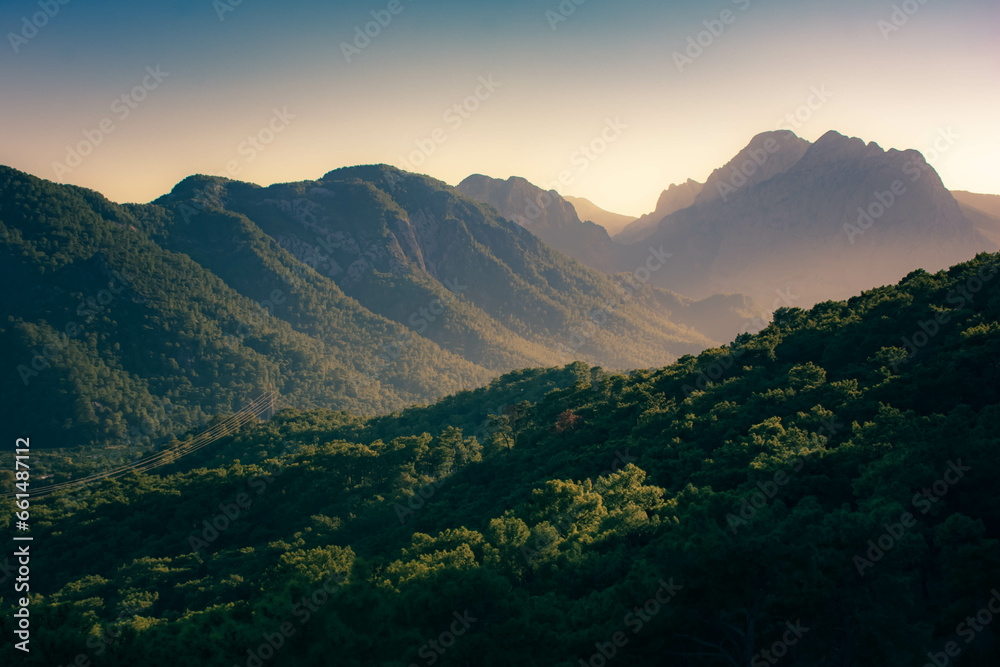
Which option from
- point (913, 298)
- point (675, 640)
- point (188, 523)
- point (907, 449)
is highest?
point (913, 298)

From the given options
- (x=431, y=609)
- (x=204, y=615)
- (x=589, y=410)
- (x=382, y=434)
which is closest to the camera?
(x=431, y=609)

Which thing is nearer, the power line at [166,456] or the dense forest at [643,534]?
the dense forest at [643,534]

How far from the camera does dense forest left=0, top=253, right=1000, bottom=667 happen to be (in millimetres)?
23516

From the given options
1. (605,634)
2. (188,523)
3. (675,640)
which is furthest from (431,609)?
(188,523)

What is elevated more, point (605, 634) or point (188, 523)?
point (605, 634)

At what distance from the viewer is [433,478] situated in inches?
2409

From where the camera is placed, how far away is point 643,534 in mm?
31500

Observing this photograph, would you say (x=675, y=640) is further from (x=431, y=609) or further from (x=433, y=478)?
(x=433, y=478)

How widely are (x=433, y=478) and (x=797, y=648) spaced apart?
1621 inches

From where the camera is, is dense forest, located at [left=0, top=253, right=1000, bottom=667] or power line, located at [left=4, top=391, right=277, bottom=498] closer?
dense forest, located at [left=0, top=253, right=1000, bottom=667]

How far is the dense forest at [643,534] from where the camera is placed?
23.5 metres

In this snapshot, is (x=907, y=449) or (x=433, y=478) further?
(x=433, y=478)

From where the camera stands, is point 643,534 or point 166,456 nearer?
point 643,534

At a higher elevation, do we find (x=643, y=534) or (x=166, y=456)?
(x=643, y=534)
